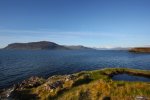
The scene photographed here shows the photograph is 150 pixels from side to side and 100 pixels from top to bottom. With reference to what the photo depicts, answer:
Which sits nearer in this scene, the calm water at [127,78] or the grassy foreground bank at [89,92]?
the grassy foreground bank at [89,92]

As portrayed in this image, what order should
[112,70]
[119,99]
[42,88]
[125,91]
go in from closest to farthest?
1. [119,99]
2. [125,91]
3. [42,88]
4. [112,70]

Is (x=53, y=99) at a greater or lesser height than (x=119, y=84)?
lesser

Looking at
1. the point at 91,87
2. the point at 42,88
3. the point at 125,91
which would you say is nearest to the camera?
the point at 125,91

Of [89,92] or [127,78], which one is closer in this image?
[89,92]

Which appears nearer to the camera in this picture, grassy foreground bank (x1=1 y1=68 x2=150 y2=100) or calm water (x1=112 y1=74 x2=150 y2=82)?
grassy foreground bank (x1=1 y1=68 x2=150 y2=100)

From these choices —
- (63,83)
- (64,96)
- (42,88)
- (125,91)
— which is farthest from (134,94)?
(42,88)

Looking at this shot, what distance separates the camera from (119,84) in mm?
31203

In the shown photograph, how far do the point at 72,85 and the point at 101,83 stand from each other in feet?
17.8

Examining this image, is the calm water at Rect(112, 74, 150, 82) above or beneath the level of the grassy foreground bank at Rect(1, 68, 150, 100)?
beneath

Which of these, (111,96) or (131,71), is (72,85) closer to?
(111,96)

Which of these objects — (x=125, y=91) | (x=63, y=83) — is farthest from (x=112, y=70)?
(x=125, y=91)

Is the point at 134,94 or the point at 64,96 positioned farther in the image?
the point at 64,96

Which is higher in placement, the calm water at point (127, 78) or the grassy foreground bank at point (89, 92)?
the grassy foreground bank at point (89, 92)

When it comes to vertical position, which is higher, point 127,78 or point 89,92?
point 89,92
